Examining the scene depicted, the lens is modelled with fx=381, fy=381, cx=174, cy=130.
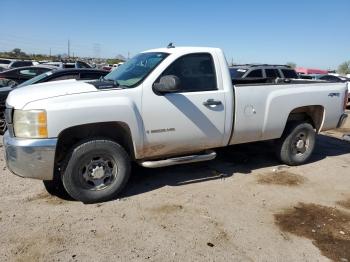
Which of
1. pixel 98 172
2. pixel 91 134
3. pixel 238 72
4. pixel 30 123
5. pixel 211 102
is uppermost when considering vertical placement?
pixel 238 72

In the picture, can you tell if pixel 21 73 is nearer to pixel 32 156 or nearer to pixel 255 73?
pixel 255 73

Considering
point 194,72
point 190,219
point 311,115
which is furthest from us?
point 311,115

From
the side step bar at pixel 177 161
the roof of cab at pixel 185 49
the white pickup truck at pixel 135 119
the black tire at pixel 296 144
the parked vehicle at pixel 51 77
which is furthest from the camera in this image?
the parked vehicle at pixel 51 77

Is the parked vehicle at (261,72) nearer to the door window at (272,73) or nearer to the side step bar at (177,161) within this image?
the door window at (272,73)

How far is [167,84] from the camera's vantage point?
4.80 meters

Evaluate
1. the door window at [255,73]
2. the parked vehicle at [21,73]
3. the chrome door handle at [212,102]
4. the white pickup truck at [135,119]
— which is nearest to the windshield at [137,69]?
the white pickup truck at [135,119]

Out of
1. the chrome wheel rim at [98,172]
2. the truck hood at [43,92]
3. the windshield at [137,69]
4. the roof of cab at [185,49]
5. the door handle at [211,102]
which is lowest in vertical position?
the chrome wheel rim at [98,172]

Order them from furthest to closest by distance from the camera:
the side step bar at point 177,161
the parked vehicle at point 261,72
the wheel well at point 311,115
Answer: the parked vehicle at point 261,72, the wheel well at point 311,115, the side step bar at point 177,161

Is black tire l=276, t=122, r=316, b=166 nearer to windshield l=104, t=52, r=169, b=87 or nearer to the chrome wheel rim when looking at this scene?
windshield l=104, t=52, r=169, b=87

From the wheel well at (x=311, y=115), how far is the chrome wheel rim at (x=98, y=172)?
3.40 m

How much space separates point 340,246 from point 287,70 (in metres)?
10.3

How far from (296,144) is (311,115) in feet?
2.05

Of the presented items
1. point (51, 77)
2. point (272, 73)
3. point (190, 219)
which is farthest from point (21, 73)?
point (190, 219)

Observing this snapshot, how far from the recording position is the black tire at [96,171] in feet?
15.0
